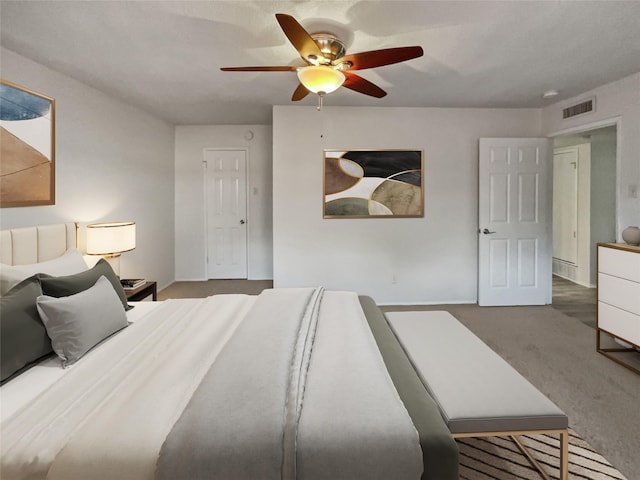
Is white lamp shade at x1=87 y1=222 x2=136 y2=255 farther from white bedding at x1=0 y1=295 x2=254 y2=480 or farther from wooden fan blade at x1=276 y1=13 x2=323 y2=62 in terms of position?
wooden fan blade at x1=276 y1=13 x2=323 y2=62

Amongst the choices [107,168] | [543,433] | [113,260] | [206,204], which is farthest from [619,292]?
[206,204]

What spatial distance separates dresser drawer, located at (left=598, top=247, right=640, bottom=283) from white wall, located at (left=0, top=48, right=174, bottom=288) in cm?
458

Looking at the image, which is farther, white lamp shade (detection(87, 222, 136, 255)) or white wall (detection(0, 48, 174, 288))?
white lamp shade (detection(87, 222, 136, 255))

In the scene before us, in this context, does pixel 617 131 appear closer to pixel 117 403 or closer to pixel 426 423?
pixel 426 423

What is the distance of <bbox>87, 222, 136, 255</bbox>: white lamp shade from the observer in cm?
295

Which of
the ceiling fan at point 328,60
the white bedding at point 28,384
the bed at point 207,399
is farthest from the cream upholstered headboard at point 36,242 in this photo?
the ceiling fan at point 328,60

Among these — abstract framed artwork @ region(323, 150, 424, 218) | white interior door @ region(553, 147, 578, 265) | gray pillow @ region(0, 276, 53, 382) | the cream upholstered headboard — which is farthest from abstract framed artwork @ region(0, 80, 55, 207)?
white interior door @ region(553, 147, 578, 265)

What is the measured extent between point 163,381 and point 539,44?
3.19 meters

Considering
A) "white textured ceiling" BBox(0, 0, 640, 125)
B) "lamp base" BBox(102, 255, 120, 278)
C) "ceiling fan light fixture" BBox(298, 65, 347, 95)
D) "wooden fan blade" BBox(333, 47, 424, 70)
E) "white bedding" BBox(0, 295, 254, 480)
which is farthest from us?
"lamp base" BBox(102, 255, 120, 278)

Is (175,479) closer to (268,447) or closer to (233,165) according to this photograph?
(268,447)

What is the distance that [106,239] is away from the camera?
2.97m

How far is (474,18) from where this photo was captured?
2131 millimetres

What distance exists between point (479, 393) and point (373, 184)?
123 inches

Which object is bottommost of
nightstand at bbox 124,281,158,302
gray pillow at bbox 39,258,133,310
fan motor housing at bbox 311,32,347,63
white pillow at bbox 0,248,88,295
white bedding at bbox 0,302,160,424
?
white bedding at bbox 0,302,160,424
